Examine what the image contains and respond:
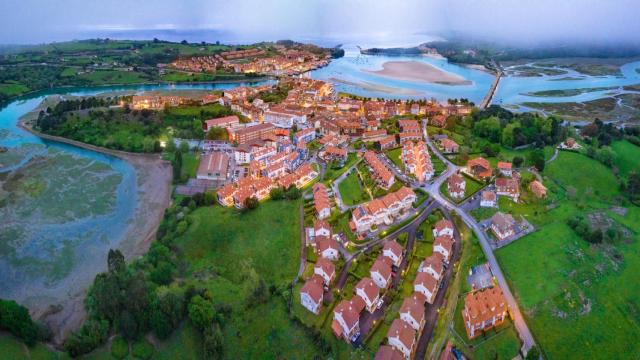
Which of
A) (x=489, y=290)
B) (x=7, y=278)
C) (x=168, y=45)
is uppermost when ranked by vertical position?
(x=168, y=45)

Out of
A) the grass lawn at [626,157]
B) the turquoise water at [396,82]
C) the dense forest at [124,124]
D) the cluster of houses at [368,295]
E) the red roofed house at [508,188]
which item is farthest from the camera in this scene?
the turquoise water at [396,82]

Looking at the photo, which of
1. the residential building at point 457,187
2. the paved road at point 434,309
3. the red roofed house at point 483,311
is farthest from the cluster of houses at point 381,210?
the red roofed house at point 483,311

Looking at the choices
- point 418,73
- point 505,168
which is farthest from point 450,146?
point 418,73

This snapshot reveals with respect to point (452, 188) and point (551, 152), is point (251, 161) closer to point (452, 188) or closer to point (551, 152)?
point (452, 188)

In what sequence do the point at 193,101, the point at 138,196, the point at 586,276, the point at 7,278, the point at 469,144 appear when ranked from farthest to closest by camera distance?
the point at 193,101
the point at 469,144
the point at 138,196
the point at 7,278
the point at 586,276

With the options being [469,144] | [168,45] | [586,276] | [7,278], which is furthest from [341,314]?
[168,45]

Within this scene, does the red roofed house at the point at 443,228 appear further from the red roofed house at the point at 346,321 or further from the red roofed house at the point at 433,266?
the red roofed house at the point at 346,321

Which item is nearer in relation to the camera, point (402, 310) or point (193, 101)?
point (402, 310)

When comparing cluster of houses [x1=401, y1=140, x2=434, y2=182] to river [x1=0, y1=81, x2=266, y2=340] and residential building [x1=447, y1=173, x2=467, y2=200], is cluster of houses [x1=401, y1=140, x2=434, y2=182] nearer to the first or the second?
residential building [x1=447, y1=173, x2=467, y2=200]
